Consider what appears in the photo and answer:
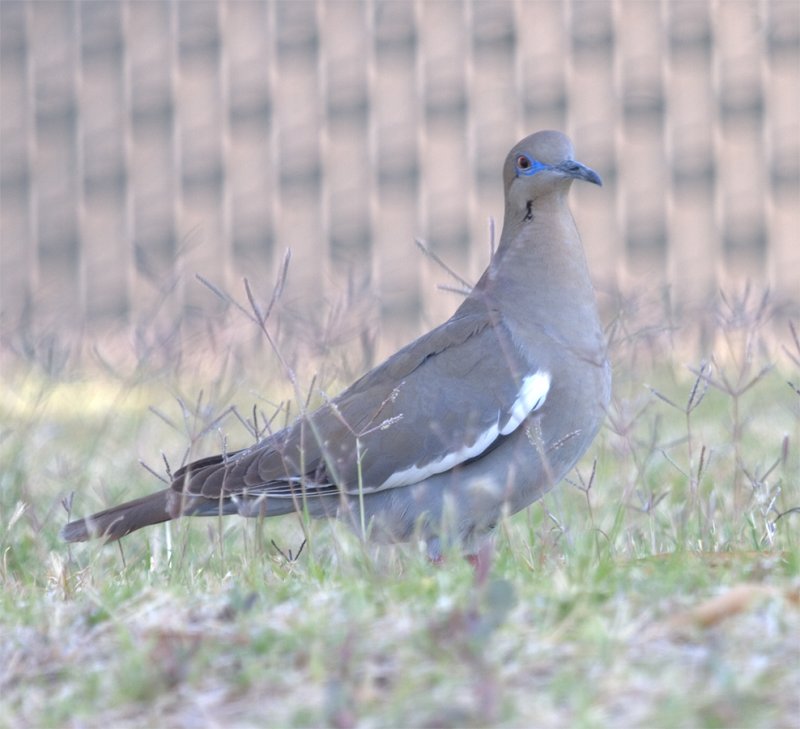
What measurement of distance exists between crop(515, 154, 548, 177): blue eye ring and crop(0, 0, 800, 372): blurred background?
597 cm

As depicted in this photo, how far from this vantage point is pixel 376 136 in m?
11.5

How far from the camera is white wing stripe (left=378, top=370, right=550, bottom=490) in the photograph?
3709mm

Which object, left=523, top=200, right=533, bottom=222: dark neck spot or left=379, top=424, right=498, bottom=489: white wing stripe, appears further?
left=523, top=200, right=533, bottom=222: dark neck spot

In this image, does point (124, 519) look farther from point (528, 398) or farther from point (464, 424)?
point (528, 398)

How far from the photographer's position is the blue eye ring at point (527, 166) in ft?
13.5

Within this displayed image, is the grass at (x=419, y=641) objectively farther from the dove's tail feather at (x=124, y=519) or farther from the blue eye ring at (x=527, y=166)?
the blue eye ring at (x=527, y=166)

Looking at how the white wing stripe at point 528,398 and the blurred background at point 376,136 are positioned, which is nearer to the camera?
the white wing stripe at point 528,398

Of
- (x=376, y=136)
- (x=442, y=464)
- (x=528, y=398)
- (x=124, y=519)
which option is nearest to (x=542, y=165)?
(x=528, y=398)

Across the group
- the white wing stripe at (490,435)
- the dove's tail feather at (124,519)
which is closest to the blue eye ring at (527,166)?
the white wing stripe at (490,435)

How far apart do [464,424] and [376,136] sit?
8.00m

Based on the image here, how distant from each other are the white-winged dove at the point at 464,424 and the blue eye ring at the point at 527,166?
0.4 inches

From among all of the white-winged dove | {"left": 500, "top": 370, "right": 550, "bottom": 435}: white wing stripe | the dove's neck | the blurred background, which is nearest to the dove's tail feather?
the white-winged dove

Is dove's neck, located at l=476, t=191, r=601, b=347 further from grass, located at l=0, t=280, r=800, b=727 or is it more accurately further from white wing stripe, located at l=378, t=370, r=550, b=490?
grass, located at l=0, t=280, r=800, b=727

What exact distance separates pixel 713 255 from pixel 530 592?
8900 mm
